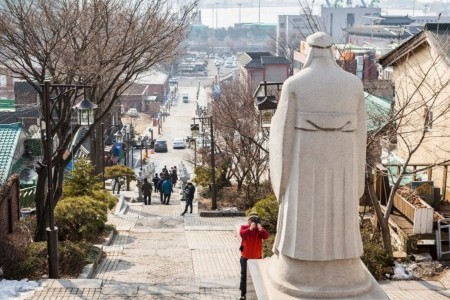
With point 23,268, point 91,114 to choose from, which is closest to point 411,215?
point 91,114

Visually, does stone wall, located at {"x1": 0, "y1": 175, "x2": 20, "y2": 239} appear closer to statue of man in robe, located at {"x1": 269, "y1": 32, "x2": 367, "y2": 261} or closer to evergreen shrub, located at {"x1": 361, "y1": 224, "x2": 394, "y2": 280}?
evergreen shrub, located at {"x1": 361, "y1": 224, "x2": 394, "y2": 280}

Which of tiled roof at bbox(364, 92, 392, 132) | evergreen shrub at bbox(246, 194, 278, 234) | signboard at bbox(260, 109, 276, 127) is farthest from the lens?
tiled roof at bbox(364, 92, 392, 132)

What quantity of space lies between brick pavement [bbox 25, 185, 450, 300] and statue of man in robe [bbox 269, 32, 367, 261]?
14.5 feet

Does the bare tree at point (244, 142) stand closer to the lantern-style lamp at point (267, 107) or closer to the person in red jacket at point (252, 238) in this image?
the lantern-style lamp at point (267, 107)

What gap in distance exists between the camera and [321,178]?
307 inches

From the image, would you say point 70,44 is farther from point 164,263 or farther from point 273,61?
point 273,61

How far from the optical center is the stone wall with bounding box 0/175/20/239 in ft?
48.1

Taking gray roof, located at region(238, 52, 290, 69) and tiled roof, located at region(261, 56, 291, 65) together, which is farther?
tiled roof, located at region(261, 56, 291, 65)

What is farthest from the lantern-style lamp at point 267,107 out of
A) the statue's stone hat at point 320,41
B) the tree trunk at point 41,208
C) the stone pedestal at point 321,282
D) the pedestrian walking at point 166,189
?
the pedestrian walking at point 166,189

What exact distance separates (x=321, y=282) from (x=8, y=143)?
24.4 m

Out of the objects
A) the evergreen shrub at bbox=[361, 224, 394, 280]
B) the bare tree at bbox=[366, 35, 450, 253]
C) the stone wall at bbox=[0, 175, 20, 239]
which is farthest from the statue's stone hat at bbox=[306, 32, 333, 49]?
the bare tree at bbox=[366, 35, 450, 253]

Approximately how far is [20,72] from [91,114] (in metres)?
2.56

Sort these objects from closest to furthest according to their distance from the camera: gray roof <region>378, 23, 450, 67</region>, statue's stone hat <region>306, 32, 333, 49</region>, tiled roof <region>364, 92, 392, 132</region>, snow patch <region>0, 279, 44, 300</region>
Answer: statue's stone hat <region>306, 32, 333, 49</region>
snow patch <region>0, 279, 44, 300</region>
tiled roof <region>364, 92, 392, 132</region>
gray roof <region>378, 23, 450, 67</region>

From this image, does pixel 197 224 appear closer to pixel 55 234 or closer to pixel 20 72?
pixel 20 72
